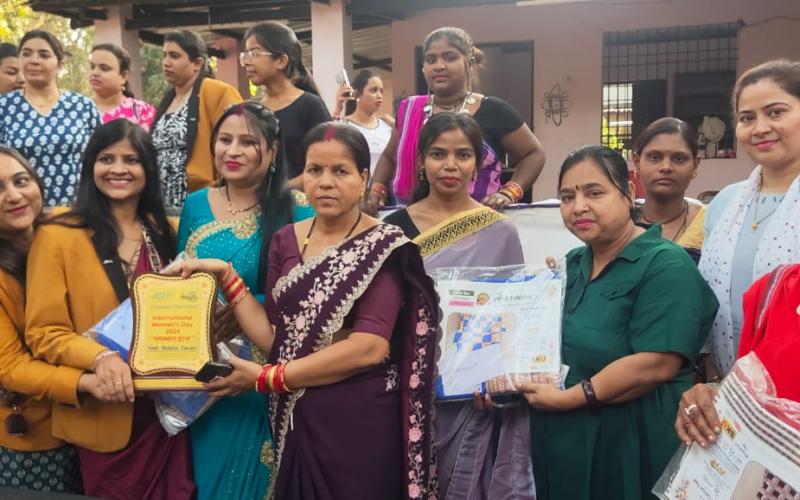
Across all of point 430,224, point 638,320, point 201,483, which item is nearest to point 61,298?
point 201,483

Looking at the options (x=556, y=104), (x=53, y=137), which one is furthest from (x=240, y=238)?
(x=556, y=104)

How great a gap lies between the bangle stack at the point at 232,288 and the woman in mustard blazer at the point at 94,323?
0.40 metres

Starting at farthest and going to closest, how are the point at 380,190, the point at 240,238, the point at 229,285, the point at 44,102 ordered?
1. the point at 44,102
2. the point at 380,190
3. the point at 240,238
4. the point at 229,285

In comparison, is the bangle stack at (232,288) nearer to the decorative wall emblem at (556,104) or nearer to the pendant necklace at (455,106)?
the pendant necklace at (455,106)

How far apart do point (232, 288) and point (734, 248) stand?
165cm

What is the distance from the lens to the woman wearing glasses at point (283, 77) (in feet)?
13.0

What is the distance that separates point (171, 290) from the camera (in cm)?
255

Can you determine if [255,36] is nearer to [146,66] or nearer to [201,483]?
[201,483]

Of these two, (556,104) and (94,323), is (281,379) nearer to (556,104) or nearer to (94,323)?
(94,323)

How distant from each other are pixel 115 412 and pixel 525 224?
1894mm

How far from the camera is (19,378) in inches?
105

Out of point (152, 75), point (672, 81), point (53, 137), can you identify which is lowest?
point (53, 137)

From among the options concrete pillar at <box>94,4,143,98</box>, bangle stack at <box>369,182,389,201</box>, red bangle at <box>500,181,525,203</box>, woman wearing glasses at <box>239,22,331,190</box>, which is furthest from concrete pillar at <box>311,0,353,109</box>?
red bangle at <box>500,181,525,203</box>

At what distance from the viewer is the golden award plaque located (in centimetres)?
249
